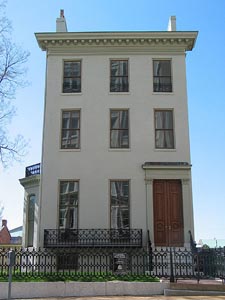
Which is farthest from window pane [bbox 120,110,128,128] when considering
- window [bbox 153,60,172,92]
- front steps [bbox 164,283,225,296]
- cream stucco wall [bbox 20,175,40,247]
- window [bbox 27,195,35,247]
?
front steps [bbox 164,283,225,296]

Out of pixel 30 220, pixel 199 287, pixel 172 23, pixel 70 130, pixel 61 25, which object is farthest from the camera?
pixel 30 220

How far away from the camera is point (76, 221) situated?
1995 cm

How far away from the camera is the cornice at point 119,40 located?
70.8 feet

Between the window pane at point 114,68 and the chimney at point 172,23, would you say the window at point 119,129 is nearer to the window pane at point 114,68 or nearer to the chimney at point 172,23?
the window pane at point 114,68

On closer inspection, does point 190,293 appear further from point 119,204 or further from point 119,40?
point 119,40

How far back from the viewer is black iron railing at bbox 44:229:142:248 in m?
19.0

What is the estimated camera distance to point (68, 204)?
66.4 feet

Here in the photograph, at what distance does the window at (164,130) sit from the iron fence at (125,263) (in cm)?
A: 521

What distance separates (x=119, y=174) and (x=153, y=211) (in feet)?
7.83

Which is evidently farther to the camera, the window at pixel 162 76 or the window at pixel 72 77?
the window at pixel 72 77

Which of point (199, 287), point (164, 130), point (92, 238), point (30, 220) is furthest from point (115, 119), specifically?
point (199, 287)

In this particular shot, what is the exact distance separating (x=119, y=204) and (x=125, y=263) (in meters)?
3.18

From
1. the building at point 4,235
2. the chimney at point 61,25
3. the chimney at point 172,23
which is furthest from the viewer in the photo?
the building at point 4,235

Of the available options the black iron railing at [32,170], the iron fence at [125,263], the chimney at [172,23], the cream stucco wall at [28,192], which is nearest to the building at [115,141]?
the chimney at [172,23]
